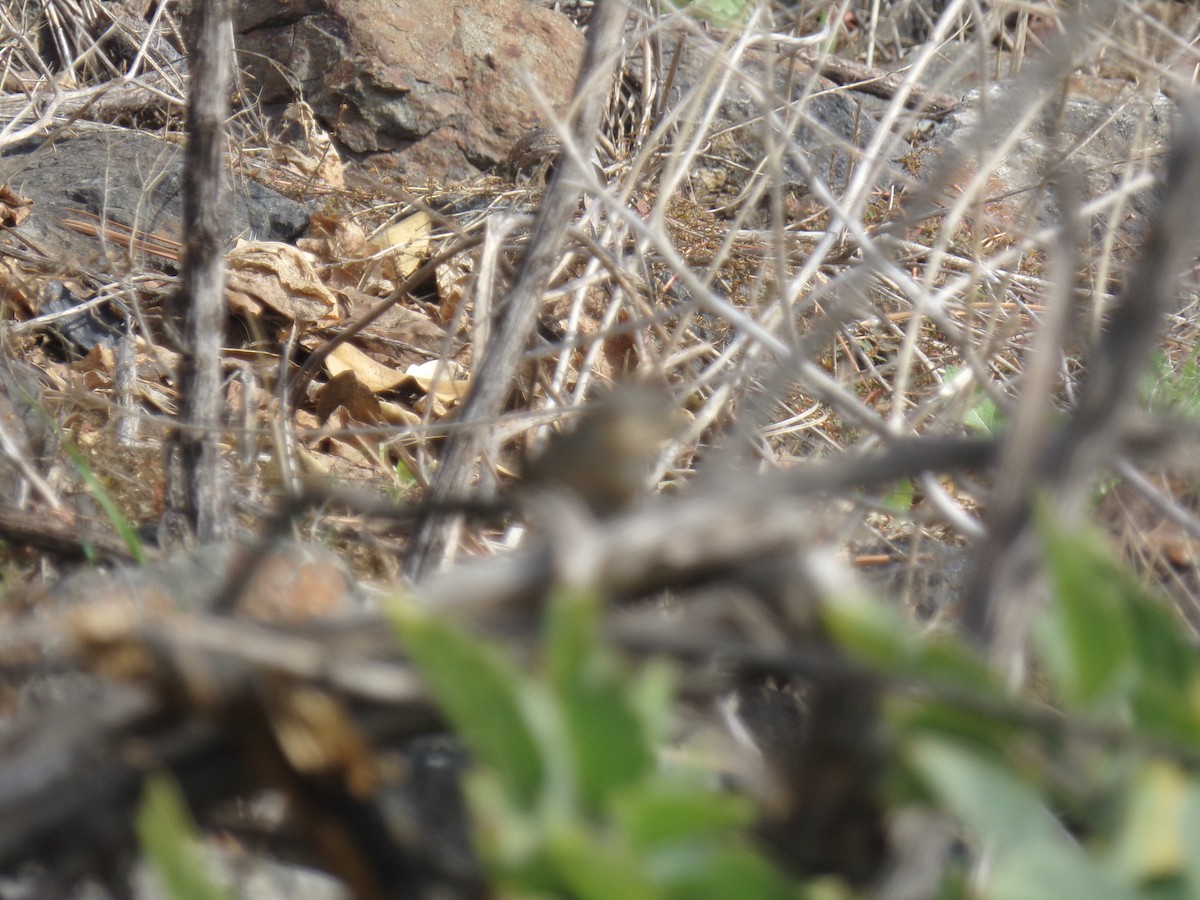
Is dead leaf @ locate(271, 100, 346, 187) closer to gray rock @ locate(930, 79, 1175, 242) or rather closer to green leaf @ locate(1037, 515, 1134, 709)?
gray rock @ locate(930, 79, 1175, 242)

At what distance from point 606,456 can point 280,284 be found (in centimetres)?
251

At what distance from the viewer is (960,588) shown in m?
1.74

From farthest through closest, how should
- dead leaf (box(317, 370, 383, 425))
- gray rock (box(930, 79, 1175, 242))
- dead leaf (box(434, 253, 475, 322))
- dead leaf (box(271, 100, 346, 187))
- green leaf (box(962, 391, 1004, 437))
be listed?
dead leaf (box(271, 100, 346, 187)), gray rock (box(930, 79, 1175, 242)), dead leaf (box(434, 253, 475, 322)), dead leaf (box(317, 370, 383, 425)), green leaf (box(962, 391, 1004, 437))

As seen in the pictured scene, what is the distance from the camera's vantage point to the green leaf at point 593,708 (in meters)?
0.49

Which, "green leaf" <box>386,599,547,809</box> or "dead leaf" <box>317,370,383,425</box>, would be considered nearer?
"green leaf" <box>386,599,547,809</box>

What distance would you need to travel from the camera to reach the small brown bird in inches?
27.3

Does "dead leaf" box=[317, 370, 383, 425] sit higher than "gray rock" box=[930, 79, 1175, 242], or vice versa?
"gray rock" box=[930, 79, 1175, 242]

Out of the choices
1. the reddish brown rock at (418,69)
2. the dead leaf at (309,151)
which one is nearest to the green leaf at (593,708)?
the dead leaf at (309,151)

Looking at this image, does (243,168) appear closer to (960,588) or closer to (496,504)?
(960,588)

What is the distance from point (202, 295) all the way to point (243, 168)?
2410mm

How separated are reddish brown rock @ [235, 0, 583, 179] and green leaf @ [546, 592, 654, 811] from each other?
157 inches

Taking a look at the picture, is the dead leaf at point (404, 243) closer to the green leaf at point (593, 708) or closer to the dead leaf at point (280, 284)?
the dead leaf at point (280, 284)

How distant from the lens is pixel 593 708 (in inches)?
19.5

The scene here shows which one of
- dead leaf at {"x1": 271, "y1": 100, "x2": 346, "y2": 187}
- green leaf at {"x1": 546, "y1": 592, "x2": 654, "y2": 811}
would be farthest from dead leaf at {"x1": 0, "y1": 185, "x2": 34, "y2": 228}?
green leaf at {"x1": 546, "y1": 592, "x2": 654, "y2": 811}
